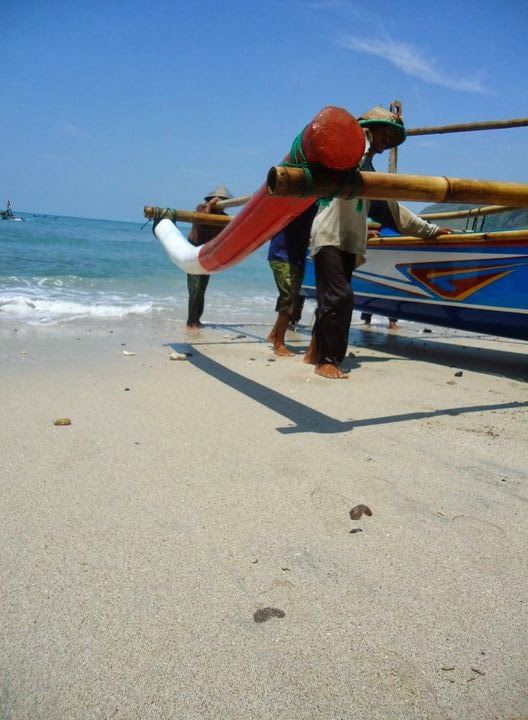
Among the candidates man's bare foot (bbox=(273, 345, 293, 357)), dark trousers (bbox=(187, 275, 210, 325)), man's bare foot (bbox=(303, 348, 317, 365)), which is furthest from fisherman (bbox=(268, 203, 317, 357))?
dark trousers (bbox=(187, 275, 210, 325))

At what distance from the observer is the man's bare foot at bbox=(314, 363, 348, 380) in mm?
3691

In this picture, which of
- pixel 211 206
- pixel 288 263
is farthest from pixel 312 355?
pixel 211 206

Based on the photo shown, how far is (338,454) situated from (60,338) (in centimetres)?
335

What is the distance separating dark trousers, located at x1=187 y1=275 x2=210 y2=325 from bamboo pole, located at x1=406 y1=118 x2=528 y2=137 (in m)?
3.31

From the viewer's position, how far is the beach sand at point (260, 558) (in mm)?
1060

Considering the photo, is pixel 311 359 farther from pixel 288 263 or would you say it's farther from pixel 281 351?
pixel 288 263

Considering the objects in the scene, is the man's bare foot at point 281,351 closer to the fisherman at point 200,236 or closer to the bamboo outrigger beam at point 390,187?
the fisherman at point 200,236

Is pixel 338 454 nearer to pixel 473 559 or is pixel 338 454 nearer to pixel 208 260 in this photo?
pixel 473 559

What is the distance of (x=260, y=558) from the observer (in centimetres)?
147

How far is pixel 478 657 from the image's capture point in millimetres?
1145

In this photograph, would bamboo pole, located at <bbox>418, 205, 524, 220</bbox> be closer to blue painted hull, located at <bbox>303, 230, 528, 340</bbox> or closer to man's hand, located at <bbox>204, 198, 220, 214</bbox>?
blue painted hull, located at <bbox>303, 230, 528, 340</bbox>

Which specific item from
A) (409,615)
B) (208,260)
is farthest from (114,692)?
(208,260)

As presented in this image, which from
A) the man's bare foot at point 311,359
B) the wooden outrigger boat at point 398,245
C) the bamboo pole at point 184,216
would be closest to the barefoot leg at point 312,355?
the man's bare foot at point 311,359

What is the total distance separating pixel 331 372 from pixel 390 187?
1837 mm
